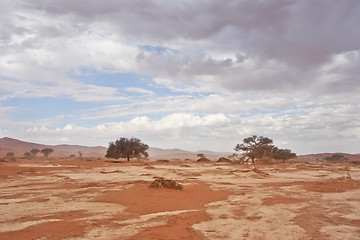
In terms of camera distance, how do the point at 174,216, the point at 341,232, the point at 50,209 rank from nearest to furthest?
the point at 341,232, the point at 174,216, the point at 50,209

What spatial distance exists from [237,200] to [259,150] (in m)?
37.9

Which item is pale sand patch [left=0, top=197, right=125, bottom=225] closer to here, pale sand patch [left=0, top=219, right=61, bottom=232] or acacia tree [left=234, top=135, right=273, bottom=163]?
pale sand patch [left=0, top=219, right=61, bottom=232]

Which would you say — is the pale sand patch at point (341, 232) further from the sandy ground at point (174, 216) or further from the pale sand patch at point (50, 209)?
the pale sand patch at point (50, 209)

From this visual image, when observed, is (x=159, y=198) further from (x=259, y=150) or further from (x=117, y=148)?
(x=117, y=148)

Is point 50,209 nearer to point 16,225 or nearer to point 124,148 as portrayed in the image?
point 16,225

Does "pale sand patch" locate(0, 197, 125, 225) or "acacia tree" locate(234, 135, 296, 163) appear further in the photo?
"acacia tree" locate(234, 135, 296, 163)

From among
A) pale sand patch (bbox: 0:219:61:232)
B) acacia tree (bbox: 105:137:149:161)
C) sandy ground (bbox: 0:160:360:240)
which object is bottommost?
pale sand patch (bbox: 0:219:61:232)

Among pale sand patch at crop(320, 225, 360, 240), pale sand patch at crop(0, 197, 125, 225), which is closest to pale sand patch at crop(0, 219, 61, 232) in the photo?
pale sand patch at crop(0, 197, 125, 225)

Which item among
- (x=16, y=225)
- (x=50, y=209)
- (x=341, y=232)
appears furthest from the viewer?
(x=50, y=209)

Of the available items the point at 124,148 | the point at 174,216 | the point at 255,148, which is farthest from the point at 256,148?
the point at 174,216

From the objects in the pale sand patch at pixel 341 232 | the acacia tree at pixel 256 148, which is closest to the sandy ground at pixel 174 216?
the pale sand patch at pixel 341 232

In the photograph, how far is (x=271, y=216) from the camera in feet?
28.4

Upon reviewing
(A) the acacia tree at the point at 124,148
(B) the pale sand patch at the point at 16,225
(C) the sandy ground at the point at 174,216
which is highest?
(A) the acacia tree at the point at 124,148

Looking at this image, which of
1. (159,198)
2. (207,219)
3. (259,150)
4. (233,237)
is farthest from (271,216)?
(259,150)
